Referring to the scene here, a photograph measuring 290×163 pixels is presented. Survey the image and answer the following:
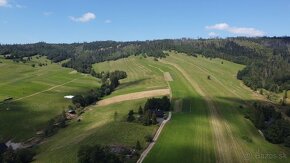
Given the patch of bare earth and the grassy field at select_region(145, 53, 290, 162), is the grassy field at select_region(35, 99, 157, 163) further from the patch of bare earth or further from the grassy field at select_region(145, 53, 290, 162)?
the patch of bare earth

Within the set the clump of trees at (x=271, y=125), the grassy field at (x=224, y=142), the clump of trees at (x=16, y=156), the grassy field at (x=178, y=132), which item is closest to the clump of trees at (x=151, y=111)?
the grassy field at (x=178, y=132)

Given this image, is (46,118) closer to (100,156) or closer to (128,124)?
(128,124)

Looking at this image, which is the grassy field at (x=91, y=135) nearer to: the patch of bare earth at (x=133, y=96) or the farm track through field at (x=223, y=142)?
the farm track through field at (x=223, y=142)

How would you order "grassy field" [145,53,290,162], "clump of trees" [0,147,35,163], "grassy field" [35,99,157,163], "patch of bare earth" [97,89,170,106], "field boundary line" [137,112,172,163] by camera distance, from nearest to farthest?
"field boundary line" [137,112,172,163]
"grassy field" [145,53,290,162]
"clump of trees" [0,147,35,163]
"grassy field" [35,99,157,163]
"patch of bare earth" [97,89,170,106]

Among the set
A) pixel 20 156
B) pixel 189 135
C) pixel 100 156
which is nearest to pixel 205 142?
pixel 189 135

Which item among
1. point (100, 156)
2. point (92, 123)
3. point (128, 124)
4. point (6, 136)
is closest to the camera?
point (100, 156)

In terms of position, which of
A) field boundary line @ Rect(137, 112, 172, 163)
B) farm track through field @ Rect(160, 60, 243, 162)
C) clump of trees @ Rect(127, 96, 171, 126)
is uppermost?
clump of trees @ Rect(127, 96, 171, 126)

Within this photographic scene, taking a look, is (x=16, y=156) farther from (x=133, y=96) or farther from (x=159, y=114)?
(x=133, y=96)

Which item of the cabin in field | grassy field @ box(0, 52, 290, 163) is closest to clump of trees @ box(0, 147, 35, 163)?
grassy field @ box(0, 52, 290, 163)

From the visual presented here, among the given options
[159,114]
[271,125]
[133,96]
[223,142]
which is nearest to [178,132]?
[223,142]
